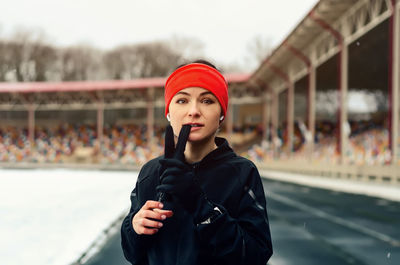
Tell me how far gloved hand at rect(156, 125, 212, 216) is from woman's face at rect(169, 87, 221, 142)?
0.06 m

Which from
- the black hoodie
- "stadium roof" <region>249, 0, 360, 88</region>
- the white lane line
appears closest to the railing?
the white lane line

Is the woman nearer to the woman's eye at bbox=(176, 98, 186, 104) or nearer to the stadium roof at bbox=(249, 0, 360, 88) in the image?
the woman's eye at bbox=(176, 98, 186, 104)

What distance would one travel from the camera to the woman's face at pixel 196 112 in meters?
1.40

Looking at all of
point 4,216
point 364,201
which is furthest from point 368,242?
point 4,216

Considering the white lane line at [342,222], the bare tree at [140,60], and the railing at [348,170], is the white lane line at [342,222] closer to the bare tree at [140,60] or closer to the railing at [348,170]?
the railing at [348,170]

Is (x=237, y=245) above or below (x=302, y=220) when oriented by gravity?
above

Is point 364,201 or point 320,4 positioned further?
point 320,4

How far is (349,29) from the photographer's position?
1680 centimetres

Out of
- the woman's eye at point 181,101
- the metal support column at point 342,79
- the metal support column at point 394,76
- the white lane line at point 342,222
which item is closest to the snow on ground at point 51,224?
the white lane line at point 342,222

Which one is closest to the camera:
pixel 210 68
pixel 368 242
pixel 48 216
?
pixel 210 68

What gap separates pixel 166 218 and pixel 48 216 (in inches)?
320

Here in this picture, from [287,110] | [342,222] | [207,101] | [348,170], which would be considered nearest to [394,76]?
[348,170]

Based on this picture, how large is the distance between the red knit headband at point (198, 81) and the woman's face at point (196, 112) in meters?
0.01

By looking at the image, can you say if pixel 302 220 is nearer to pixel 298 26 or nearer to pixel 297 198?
pixel 297 198
